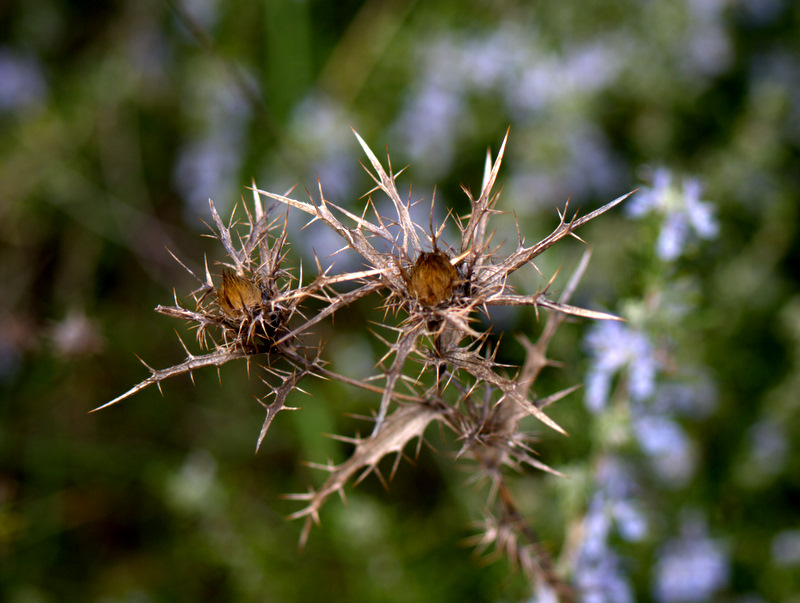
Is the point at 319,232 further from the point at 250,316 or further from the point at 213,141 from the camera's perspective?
the point at 250,316

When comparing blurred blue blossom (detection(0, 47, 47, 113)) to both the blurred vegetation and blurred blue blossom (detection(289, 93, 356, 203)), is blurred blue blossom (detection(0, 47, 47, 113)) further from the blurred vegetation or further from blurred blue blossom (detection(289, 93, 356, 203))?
blurred blue blossom (detection(289, 93, 356, 203))

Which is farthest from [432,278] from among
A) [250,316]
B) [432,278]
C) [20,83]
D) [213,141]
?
[20,83]

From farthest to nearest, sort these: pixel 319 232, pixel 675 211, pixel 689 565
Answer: pixel 319 232 → pixel 689 565 → pixel 675 211

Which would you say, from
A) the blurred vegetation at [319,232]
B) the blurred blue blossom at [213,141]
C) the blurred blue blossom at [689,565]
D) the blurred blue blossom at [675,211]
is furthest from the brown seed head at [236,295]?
the blurred blue blossom at [213,141]

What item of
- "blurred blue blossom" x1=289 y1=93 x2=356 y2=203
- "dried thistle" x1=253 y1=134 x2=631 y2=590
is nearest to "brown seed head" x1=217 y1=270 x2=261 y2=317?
"dried thistle" x1=253 y1=134 x2=631 y2=590

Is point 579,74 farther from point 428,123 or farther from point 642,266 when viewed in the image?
point 642,266

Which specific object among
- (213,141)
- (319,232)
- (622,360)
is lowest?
(319,232)
